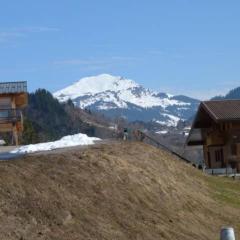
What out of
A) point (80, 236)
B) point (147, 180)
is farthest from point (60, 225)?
point (147, 180)

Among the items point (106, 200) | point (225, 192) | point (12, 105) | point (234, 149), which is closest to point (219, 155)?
point (234, 149)

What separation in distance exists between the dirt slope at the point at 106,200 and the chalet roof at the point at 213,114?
135 ft

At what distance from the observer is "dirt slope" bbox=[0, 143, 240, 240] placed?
41.5 ft

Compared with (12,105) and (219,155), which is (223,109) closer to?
(219,155)

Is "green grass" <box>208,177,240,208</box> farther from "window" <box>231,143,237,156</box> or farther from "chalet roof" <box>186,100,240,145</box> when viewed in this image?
"window" <box>231,143,237,156</box>

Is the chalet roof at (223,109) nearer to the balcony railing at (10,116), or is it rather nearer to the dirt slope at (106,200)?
the balcony railing at (10,116)

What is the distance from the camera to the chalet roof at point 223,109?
60.2 meters

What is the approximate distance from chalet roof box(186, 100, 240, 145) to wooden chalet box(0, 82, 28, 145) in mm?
15791

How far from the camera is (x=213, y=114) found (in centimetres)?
6103

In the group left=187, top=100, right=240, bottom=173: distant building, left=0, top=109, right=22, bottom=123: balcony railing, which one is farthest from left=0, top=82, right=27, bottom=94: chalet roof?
left=187, top=100, right=240, bottom=173: distant building

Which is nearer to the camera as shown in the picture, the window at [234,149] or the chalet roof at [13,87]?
the window at [234,149]

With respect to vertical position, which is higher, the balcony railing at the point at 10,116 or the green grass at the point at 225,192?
the balcony railing at the point at 10,116

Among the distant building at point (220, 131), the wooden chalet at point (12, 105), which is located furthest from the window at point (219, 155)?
the wooden chalet at point (12, 105)

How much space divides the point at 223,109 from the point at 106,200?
48476 mm
